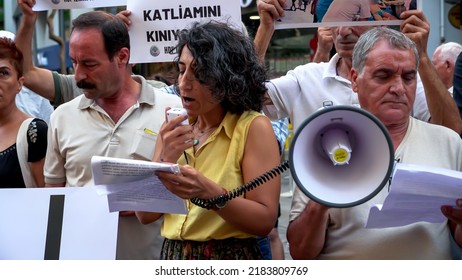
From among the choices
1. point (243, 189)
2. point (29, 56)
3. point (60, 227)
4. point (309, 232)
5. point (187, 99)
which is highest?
point (187, 99)

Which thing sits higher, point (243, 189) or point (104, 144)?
point (243, 189)

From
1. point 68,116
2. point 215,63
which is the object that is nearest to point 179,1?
point 68,116

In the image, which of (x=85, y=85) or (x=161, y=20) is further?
(x=161, y=20)

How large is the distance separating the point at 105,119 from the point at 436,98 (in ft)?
4.77

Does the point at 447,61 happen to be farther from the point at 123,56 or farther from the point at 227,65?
the point at 227,65

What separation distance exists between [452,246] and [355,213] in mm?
382

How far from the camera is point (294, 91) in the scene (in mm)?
3994

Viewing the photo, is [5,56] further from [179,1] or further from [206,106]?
[206,106]

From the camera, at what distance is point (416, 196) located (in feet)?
9.29

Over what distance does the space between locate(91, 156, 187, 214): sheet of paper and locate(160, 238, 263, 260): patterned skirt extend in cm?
18

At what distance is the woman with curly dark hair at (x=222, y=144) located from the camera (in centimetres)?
301

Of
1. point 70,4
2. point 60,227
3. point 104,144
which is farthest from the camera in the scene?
point 70,4

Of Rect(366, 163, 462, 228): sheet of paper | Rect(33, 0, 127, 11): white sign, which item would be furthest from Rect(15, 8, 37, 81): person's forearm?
Rect(366, 163, 462, 228): sheet of paper

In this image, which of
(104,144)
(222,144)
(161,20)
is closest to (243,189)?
(222,144)
